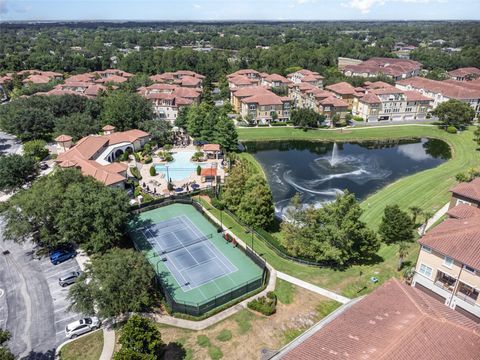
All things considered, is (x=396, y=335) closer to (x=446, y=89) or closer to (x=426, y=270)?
(x=426, y=270)

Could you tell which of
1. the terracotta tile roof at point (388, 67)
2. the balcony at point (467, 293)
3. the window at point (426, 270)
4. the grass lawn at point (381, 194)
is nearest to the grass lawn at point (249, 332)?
the grass lawn at point (381, 194)

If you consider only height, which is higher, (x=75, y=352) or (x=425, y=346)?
(x=425, y=346)

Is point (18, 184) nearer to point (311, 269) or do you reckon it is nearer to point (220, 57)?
point (311, 269)

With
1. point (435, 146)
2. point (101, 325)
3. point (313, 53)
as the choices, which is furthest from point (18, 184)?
Result: point (313, 53)

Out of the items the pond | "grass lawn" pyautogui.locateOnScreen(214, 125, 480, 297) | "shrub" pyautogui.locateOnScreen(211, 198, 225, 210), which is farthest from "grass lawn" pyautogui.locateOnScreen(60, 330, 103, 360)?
the pond

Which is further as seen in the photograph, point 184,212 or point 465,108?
point 465,108

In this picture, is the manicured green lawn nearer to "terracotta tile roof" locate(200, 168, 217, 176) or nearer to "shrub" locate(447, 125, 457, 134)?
"shrub" locate(447, 125, 457, 134)
